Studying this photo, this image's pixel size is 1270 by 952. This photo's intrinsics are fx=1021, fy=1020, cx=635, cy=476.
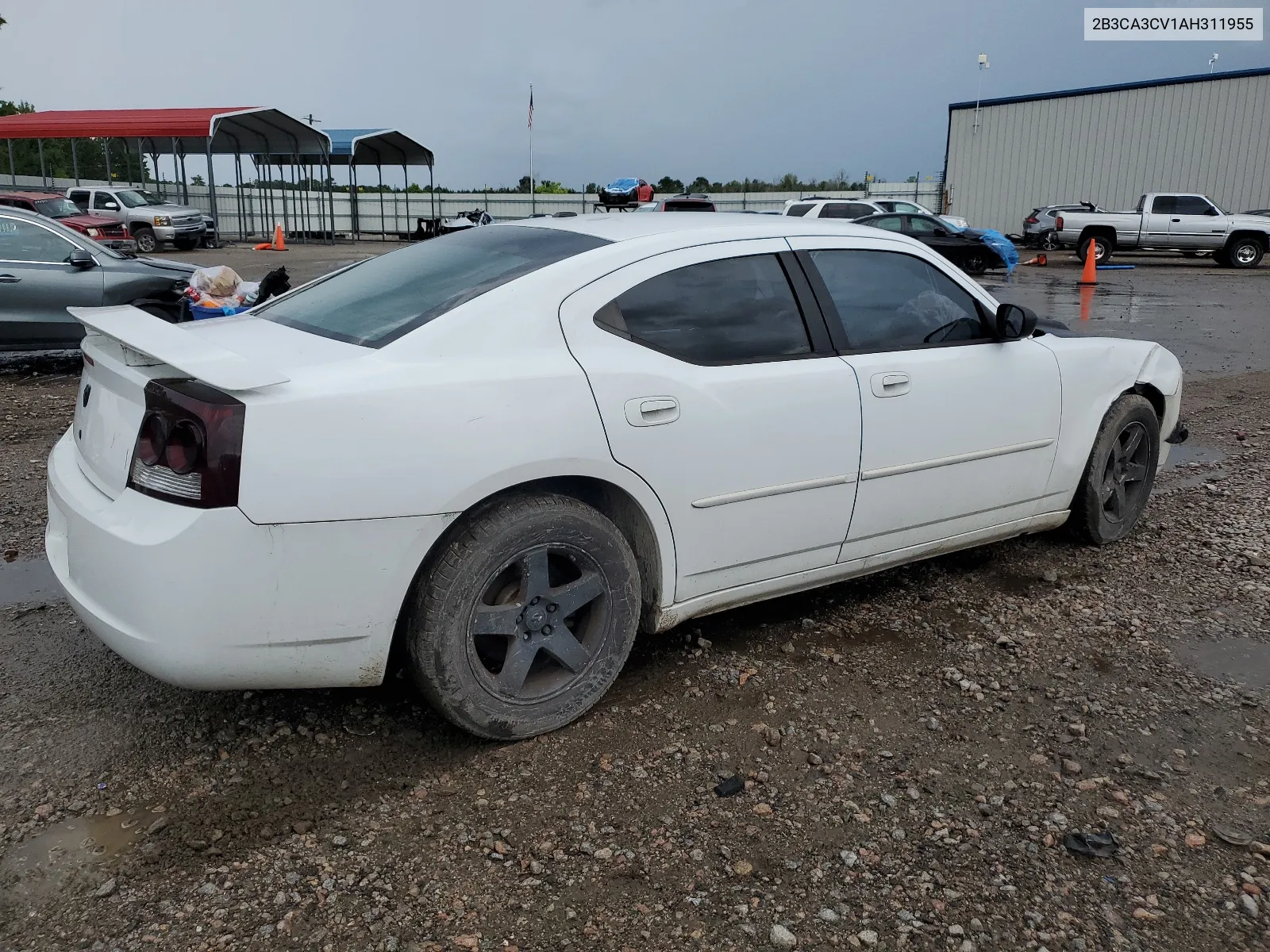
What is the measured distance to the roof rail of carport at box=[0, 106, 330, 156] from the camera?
30.8 meters

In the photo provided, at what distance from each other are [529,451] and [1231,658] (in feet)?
8.90

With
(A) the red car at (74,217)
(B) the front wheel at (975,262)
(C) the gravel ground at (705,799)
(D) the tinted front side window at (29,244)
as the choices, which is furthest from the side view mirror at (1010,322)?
(A) the red car at (74,217)

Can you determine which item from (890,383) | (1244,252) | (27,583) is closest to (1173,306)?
(1244,252)

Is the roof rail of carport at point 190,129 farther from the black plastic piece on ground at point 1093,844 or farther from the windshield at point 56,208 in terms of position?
the black plastic piece on ground at point 1093,844

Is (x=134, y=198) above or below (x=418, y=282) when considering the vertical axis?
above

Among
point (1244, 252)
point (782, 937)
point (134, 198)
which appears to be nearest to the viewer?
point (782, 937)

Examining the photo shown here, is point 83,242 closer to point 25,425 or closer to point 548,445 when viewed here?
point 25,425

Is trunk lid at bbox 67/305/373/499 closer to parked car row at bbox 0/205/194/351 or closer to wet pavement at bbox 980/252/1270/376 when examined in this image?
parked car row at bbox 0/205/194/351

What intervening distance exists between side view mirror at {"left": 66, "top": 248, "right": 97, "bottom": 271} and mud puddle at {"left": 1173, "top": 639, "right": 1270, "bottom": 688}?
968cm

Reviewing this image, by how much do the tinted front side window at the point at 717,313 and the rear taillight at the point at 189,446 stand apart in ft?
3.73

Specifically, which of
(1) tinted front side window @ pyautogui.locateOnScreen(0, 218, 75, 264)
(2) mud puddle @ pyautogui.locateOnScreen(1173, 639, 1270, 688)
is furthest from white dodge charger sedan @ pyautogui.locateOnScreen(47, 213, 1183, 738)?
(1) tinted front side window @ pyautogui.locateOnScreen(0, 218, 75, 264)

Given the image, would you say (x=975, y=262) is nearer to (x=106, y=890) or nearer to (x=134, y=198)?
(x=134, y=198)

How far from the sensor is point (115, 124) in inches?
1282

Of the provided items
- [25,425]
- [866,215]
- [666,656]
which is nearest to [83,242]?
[25,425]
